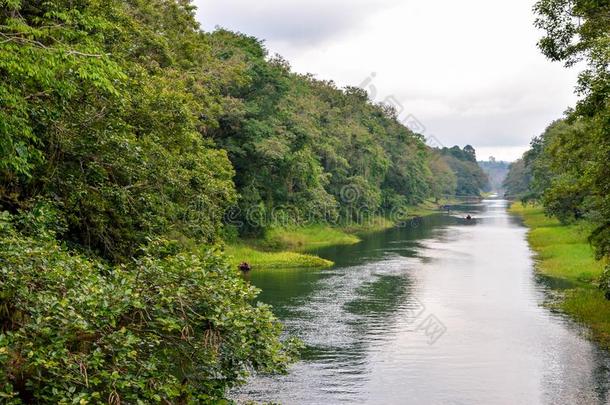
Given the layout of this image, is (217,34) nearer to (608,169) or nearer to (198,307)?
(608,169)

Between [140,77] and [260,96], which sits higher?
[260,96]

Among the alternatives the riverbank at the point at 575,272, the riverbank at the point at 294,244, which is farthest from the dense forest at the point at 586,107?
the riverbank at the point at 294,244

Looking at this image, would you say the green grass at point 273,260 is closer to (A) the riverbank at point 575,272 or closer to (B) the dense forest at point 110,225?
(B) the dense forest at point 110,225

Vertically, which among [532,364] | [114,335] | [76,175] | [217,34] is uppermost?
[217,34]

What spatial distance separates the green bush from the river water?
28.4ft

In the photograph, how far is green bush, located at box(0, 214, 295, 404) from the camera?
10.2 metres

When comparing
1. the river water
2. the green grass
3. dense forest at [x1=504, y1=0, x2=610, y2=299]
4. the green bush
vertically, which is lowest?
the river water

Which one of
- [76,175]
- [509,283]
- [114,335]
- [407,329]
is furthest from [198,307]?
[509,283]

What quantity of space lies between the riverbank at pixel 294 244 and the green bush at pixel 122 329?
2268 cm

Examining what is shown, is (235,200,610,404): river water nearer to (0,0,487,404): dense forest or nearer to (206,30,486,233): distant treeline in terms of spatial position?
(0,0,487,404): dense forest

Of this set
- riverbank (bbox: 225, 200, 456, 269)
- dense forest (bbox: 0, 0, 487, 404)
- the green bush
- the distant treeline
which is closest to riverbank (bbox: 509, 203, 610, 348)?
→ dense forest (bbox: 0, 0, 487, 404)

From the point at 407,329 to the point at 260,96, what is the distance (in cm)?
3980

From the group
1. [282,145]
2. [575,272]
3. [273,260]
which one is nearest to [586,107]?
[575,272]

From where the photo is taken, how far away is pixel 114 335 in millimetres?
11047
